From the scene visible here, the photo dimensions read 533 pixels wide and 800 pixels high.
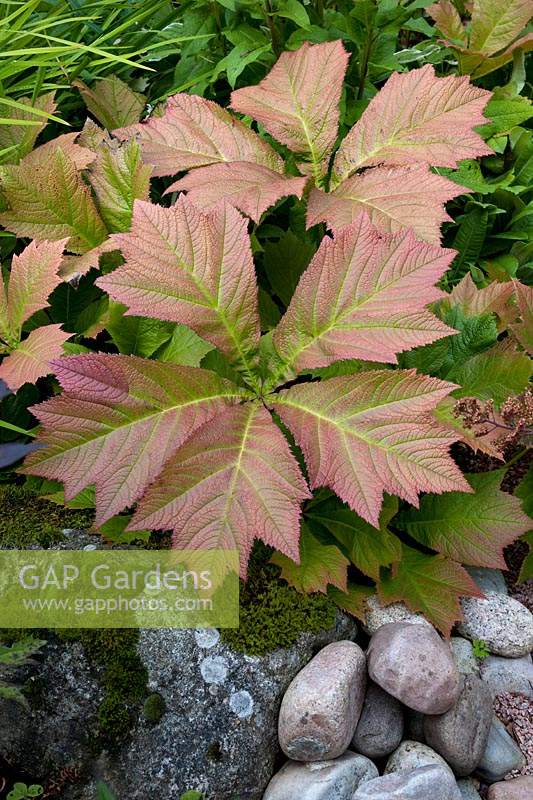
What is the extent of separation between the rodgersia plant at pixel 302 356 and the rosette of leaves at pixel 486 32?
66cm

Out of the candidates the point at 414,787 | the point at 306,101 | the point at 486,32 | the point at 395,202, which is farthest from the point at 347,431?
the point at 486,32

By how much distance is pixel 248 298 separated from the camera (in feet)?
5.31

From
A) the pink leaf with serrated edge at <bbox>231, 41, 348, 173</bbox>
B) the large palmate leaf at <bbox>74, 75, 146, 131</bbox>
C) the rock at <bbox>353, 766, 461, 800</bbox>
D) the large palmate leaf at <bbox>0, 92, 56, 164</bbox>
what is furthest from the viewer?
the large palmate leaf at <bbox>74, 75, 146, 131</bbox>

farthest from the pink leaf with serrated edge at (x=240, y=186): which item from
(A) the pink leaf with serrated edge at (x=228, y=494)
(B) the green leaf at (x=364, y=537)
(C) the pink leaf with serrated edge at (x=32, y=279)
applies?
(B) the green leaf at (x=364, y=537)

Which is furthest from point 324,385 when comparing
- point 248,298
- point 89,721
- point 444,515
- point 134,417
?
point 89,721

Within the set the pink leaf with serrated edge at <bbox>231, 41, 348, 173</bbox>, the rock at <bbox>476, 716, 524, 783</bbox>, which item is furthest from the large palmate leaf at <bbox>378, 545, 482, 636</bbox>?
the pink leaf with serrated edge at <bbox>231, 41, 348, 173</bbox>

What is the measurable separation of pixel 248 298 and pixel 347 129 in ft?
3.25

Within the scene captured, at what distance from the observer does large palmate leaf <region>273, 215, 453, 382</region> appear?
5.06ft

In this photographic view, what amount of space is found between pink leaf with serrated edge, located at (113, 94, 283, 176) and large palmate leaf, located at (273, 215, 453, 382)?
458 millimetres

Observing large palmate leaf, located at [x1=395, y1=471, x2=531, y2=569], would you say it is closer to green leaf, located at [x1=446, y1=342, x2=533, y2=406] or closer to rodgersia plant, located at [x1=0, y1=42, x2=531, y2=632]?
rodgersia plant, located at [x1=0, y1=42, x2=531, y2=632]

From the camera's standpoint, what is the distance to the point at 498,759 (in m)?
1.66

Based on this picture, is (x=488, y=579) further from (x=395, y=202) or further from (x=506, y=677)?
(x=395, y=202)

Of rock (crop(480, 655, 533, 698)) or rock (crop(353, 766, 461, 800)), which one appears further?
rock (crop(480, 655, 533, 698))

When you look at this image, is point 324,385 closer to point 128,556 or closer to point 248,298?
point 248,298
